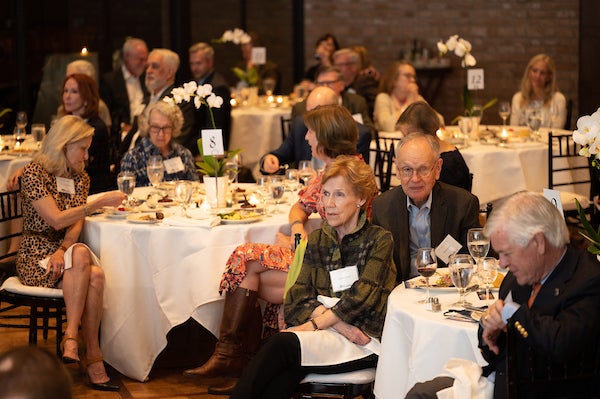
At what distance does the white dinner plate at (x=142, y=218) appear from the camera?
5828 mm

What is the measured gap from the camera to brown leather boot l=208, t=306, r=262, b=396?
559cm

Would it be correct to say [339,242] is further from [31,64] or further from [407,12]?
[407,12]

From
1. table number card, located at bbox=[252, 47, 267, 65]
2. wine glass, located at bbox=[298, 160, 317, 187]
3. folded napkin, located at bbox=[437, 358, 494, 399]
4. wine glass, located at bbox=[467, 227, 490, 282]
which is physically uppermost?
table number card, located at bbox=[252, 47, 267, 65]

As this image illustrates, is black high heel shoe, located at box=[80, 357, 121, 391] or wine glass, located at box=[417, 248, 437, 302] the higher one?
wine glass, located at box=[417, 248, 437, 302]

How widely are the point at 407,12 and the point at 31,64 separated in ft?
15.6

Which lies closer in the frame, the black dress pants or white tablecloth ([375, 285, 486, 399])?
white tablecloth ([375, 285, 486, 399])

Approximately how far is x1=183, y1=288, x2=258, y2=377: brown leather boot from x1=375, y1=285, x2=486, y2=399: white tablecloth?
4.14 feet

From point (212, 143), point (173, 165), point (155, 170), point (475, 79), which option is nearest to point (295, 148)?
point (173, 165)

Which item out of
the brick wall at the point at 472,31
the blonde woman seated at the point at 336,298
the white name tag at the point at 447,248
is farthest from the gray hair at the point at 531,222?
the brick wall at the point at 472,31

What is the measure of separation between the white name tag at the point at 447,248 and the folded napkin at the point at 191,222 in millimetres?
1375

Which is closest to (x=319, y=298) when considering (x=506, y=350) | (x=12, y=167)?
(x=506, y=350)

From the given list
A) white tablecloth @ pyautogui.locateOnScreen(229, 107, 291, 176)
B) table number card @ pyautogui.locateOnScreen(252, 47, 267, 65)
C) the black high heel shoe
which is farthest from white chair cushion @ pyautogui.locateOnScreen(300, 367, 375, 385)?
table number card @ pyautogui.locateOnScreen(252, 47, 267, 65)

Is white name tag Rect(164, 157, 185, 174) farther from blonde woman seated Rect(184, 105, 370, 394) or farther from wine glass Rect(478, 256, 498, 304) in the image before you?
Answer: wine glass Rect(478, 256, 498, 304)

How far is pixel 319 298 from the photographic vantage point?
4.72 m
